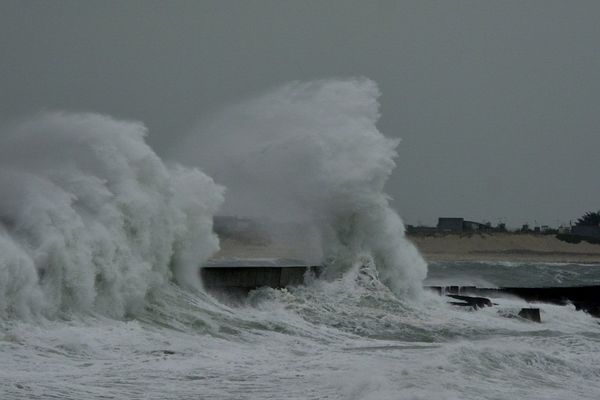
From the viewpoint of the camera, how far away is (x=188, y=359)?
43.2 feet

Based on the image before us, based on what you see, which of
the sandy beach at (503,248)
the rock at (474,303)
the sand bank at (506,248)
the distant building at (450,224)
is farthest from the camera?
the distant building at (450,224)

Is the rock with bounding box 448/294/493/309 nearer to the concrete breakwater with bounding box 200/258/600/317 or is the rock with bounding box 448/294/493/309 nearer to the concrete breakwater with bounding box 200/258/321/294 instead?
the concrete breakwater with bounding box 200/258/600/317

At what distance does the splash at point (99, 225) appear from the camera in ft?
48.0

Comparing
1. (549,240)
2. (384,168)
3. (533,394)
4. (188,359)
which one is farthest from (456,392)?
(549,240)

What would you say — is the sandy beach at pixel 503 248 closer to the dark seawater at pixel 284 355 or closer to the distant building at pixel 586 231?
the distant building at pixel 586 231

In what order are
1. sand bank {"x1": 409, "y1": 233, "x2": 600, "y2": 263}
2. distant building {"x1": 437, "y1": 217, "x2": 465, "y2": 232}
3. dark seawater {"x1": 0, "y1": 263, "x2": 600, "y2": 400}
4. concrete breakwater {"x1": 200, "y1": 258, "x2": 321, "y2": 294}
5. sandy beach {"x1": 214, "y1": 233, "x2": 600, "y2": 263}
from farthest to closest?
distant building {"x1": 437, "y1": 217, "x2": 465, "y2": 232}, sand bank {"x1": 409, "y1": 233, "x2": 600, "y2": 263}, sandy beach {"x1": 214, "y1": 233, "x2": 600, "y2": 263}, concrete breakwater {"x1": 200, "y1": 258, "x2": 321, "y2": 294}, dark seawater {"x1": 0, "y1": 263, "x2": 600, "y2": 400}

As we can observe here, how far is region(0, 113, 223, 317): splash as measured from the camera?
1462cm

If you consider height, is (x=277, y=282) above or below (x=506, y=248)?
below

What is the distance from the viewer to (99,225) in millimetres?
16766

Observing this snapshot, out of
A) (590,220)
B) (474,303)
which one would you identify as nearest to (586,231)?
(590,220)

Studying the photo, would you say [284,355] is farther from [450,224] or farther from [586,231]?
[586,231]

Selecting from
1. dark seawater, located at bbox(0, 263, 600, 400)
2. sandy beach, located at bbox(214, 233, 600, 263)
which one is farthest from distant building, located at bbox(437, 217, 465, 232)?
dark seawater, located at bbox(0, 263, 600, 400)

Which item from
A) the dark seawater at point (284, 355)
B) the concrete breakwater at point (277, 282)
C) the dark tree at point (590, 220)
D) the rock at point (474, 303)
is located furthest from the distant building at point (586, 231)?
the dark seawater at point (284, 355)

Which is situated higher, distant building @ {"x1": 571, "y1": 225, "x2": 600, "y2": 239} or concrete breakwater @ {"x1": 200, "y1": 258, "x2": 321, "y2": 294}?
distant building @ {"x1": 571, "y1": 225, "x2": 600, "y2": 239}
